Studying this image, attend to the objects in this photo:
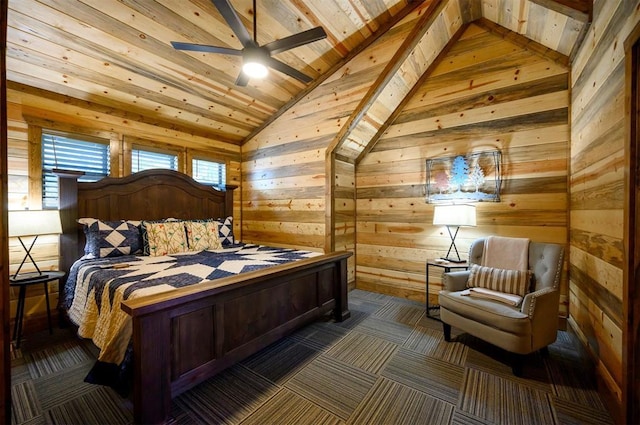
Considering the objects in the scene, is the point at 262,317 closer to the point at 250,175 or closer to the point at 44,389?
the point at 44,389

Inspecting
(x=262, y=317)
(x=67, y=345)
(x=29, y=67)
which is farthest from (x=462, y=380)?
(x=29, y=67)

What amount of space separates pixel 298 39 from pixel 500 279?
101 inches

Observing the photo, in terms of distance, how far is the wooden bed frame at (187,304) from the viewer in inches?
56.5

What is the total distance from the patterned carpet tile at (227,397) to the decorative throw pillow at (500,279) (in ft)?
6.39

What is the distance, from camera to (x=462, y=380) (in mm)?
1884

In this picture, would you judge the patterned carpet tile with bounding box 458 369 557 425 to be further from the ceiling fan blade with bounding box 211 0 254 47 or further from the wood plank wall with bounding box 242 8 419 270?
the ceiling fan blade with bounding box 211 0 254 47

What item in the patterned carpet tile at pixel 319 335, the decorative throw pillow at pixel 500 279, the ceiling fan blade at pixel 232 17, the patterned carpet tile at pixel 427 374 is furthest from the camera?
the patterned carpet tile at pixel 319 335

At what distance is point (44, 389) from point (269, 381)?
58.8 inches

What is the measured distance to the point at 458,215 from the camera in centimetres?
272

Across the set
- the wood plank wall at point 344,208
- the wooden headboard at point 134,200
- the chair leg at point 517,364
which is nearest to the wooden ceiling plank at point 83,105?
the wooden headboard at point 134,200

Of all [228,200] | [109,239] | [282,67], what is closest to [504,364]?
[282,67]

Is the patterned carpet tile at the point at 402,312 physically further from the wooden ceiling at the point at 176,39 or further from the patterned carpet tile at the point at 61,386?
the wooden ceiling at the point at 176,39

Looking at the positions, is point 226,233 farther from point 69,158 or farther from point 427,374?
point 427,374

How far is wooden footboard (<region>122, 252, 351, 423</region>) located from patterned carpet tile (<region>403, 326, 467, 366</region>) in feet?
3.12
